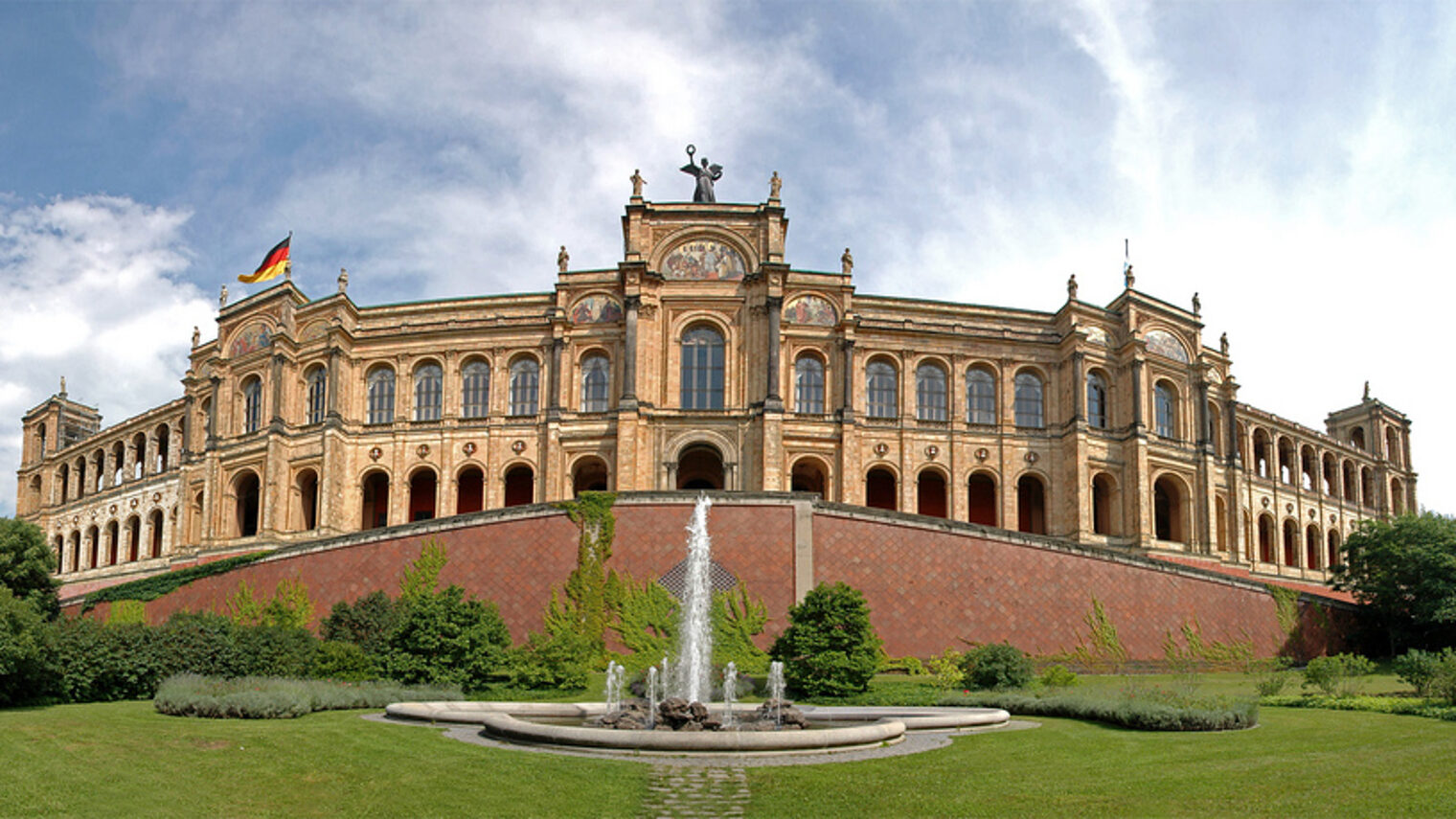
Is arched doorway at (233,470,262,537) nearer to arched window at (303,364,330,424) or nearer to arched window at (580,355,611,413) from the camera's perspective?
arched window at (303,364,330,424)

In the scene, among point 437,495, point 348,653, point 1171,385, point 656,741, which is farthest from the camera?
point 1171,385

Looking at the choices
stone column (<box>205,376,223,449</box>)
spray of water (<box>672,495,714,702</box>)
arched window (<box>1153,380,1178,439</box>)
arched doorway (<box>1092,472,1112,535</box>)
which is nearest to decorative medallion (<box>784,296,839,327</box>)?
arched doorway (<box>1092,472,1112,535</box>)

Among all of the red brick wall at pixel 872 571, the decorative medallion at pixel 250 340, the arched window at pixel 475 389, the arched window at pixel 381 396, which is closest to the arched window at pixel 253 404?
the decorative medallion at pixel 250 340

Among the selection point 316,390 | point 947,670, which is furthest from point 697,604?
point 316,390

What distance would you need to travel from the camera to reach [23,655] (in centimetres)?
2069

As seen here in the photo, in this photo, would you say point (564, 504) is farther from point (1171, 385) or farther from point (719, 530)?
point (1171, 385)

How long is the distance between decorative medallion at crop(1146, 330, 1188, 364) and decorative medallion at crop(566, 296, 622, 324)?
970 inches

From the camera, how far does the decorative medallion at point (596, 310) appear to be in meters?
47.4

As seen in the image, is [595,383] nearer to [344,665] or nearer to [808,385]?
[808,385]

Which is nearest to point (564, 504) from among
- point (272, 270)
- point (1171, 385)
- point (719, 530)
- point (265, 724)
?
point (719, 530)

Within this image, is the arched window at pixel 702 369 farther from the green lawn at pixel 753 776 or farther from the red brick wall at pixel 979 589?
the green lawn at pixel 753 776

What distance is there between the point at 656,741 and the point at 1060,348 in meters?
39.5

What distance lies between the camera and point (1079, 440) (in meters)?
48.1

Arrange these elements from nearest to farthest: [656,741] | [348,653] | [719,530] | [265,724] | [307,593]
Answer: [656,741] → [265,724] → [348,653] → [719,530] → [307,593]
